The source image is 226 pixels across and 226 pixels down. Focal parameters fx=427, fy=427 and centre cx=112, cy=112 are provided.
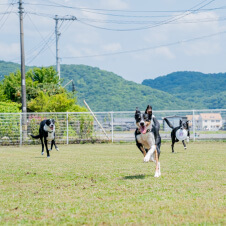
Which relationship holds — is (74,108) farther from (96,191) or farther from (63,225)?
(63,225)

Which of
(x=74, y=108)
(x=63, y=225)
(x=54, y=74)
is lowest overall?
(x=63, y=225)

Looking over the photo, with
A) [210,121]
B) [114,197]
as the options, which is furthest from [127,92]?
[114,197]

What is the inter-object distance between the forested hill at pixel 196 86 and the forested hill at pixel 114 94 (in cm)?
1015

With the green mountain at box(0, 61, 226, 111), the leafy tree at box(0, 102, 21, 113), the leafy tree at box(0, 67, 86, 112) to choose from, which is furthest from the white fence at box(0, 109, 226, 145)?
the green mountain at box(0, 61, 226, 111)

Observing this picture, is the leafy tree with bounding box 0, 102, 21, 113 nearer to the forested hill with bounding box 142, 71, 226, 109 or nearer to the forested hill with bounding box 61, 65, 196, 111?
the forested hill with bounding box 61, 65, 196, 111

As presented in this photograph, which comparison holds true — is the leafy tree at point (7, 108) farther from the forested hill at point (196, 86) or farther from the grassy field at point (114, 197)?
the forested hill at point (196, 86)

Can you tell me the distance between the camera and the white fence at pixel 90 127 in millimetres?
26148

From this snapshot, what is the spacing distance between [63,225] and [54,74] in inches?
1404

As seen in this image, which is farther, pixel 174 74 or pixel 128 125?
pixel 174 74

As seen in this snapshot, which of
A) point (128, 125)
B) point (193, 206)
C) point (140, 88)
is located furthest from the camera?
point (140, 88)

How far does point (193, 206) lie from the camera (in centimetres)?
562

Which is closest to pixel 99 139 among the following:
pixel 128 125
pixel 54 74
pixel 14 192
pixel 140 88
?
pixel 128 125

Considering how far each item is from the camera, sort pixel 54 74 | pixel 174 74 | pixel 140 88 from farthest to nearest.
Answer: pixel 174 74
pixel 140 88
pixel 54 74

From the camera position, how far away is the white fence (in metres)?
26.1
